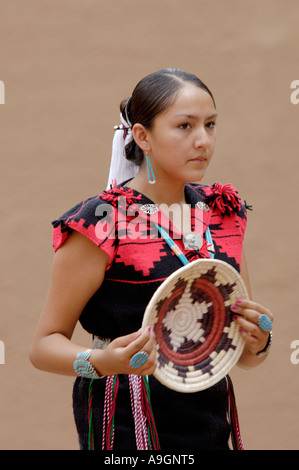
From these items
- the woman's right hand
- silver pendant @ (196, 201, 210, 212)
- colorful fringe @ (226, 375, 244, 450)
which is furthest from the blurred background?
the woman's right hand

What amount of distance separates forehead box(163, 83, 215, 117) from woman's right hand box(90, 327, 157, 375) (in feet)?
1.94

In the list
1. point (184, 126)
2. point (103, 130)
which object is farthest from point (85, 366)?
point (103, 130)

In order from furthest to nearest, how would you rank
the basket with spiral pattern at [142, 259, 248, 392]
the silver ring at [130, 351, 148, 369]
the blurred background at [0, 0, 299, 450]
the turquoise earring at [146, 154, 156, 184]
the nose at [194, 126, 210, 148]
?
the blurred background at [0, 0, 299, 450]
the turquoise earring at [146, 154, 156, 184]
the nose at [194, 126, 210, 148]
the basket with spiral pattern at [142, 259, 248, 392]
the silver ring at [130, 351, 148, 369]

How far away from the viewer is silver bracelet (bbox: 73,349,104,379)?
6.11 ft

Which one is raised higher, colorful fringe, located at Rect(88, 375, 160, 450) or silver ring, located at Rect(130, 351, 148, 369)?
silver ring, located at Rect(130, 351, 148, 369)

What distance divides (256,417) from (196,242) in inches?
68.0

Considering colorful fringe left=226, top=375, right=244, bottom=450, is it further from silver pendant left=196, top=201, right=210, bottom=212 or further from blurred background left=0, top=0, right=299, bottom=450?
blurred background left=0, top=0, right=299, bottom=450

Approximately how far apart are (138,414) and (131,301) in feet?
0.93

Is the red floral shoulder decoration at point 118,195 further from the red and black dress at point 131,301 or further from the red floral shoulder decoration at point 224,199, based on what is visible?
the red floral shoulder decoration at point 224,199

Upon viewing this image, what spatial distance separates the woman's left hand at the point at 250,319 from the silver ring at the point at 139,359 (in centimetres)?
32

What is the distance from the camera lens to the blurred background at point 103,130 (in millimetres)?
3359

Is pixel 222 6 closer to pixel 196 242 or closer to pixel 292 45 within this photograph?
pixel 292 45

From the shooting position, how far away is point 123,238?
1.95 meters

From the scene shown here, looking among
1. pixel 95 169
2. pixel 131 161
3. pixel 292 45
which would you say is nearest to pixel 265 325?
pixel 131 161
